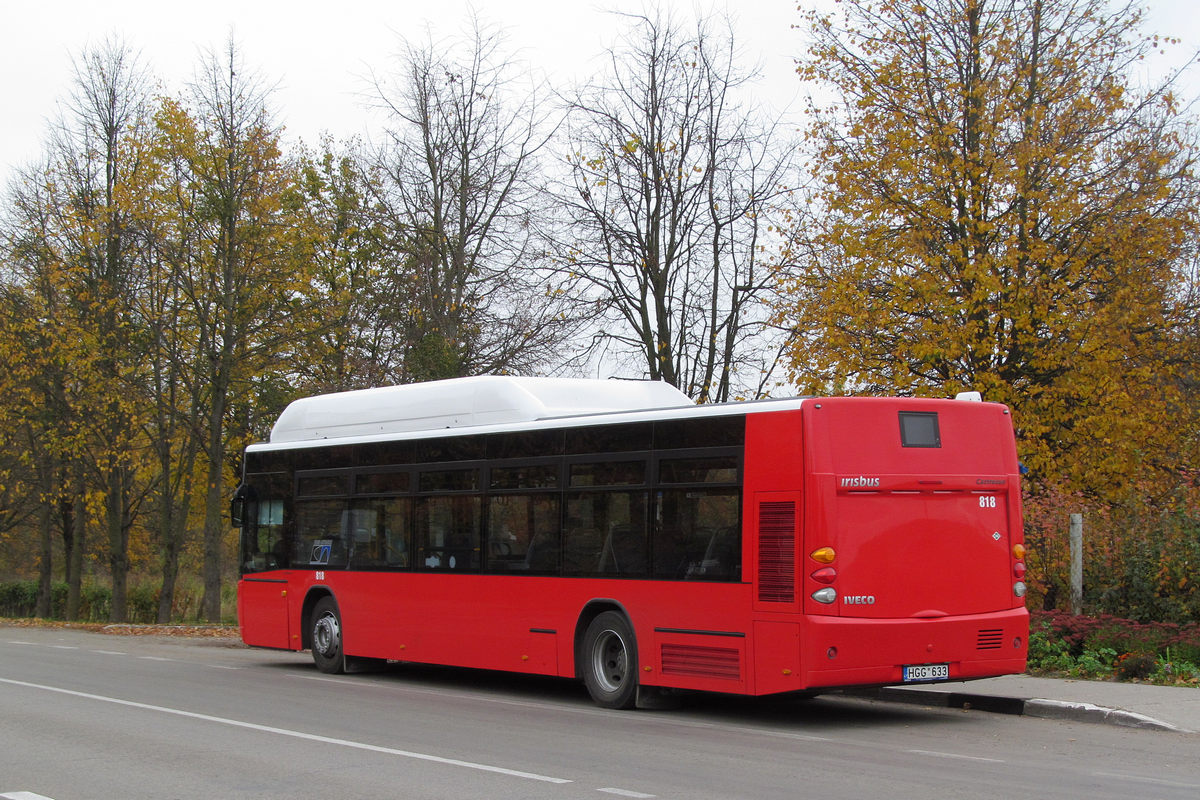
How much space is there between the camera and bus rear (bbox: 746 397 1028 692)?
1051 centimetres

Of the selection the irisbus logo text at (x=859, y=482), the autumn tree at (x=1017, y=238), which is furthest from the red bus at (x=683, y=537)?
the autumn tree at (x=1017, y=238)

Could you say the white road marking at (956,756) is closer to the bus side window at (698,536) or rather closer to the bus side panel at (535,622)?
the bus side panel at (535,622)

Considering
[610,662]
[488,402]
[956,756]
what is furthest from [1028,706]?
[488,402]

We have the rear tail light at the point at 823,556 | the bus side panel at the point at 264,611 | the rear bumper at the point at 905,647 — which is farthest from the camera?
the bus side panel at the point at 264,611

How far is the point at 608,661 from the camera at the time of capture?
12.5m

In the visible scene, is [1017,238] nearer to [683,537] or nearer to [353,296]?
[683,537]

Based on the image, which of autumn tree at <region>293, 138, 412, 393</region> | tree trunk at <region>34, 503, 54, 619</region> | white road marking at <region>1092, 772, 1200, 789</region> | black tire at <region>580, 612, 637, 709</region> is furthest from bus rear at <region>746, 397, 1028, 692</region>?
tree trunk at <region>34, 503, 54, 619</region>

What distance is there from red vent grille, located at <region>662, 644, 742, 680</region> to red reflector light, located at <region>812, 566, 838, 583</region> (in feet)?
3.47

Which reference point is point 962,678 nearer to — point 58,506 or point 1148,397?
point 1148,397

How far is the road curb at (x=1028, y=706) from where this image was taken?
35.5 ft

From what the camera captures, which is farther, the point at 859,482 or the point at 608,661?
the point at 608,661

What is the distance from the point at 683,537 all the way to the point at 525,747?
2720 mm

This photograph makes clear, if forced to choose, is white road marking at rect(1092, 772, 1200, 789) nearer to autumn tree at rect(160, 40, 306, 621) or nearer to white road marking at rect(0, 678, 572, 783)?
white road marking at rect(0, 678, 572, 783)

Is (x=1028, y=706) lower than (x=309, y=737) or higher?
higher
